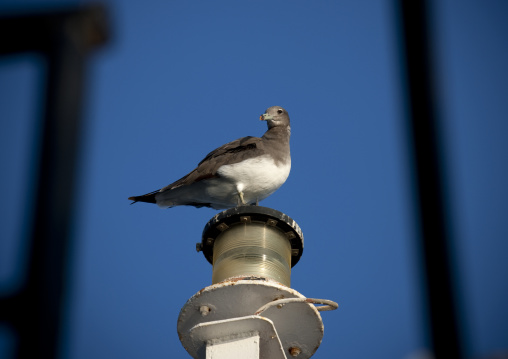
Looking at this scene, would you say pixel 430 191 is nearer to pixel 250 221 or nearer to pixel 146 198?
pixel 250 221

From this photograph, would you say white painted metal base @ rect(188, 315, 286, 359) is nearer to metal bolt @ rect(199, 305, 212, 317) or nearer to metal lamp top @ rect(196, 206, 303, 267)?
metal bolt @ rect(199, 305, 212, 317)

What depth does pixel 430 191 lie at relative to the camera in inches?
53.4

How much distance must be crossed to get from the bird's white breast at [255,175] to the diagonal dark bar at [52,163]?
18.2 feet

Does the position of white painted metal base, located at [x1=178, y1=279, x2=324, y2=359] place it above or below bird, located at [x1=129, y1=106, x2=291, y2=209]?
below

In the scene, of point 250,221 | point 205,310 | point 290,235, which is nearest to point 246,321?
point 205,310

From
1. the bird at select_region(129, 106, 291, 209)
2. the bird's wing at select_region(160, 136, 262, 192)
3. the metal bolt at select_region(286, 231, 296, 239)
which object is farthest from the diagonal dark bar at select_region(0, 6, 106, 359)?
the bird's wing at select_region(160, 136, 262, 192)

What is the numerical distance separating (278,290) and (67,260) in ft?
10.9

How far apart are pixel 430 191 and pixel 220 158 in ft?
19.4

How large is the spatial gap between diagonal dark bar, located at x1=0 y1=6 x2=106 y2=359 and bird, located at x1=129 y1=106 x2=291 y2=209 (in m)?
5.48

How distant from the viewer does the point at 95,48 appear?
1489mm

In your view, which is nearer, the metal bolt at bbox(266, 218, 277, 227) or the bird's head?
the metal bolt at bbox(266, 218, 277, 227)


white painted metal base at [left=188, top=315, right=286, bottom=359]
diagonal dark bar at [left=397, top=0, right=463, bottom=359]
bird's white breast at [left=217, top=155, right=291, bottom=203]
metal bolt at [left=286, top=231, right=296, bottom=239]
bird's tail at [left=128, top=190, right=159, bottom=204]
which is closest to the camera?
diagonal dark bar at [left=397, top=0, right=463, bottom=359]

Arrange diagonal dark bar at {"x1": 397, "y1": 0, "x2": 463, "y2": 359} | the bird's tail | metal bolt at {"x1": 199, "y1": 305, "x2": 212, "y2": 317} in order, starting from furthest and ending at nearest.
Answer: the bird's tail → metal bolt at {"x1": 199, "y1": 305, "x2": 212, "y2": 317} → diagonal dark bar at {"x1": 397, "y1": 0, "x2": 463, "y2": 359}

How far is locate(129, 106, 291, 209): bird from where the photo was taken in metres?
7.07
